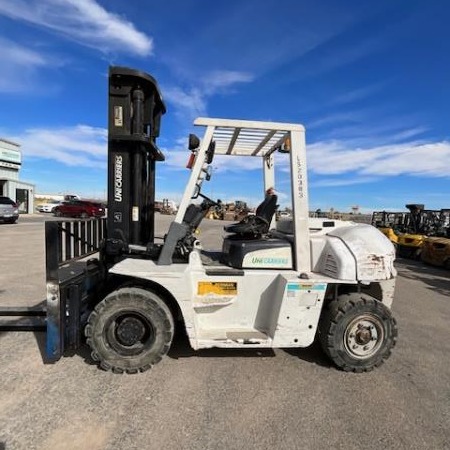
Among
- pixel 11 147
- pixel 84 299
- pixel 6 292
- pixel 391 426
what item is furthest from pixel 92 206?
pixel 391 426

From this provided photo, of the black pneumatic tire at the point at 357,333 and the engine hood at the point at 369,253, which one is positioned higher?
the engine hood at the point at 369,253

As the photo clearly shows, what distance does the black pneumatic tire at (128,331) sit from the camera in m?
4.17

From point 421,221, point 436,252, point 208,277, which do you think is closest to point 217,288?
point 208,277

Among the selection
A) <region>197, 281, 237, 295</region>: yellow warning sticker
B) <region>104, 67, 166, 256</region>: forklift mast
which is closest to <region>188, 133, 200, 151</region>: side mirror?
<region>104, 67, 166, 256</region>: forklift mast

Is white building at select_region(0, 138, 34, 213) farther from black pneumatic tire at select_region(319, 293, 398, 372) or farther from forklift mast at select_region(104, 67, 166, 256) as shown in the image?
black pneumatic tire at select_region(319, 293, 398, 372)

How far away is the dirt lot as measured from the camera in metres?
3.12

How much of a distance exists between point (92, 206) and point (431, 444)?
36923 mm

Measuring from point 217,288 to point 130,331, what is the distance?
1.02m

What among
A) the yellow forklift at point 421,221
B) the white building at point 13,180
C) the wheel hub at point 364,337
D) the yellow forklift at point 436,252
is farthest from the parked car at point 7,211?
the wheel hub at point 364,337

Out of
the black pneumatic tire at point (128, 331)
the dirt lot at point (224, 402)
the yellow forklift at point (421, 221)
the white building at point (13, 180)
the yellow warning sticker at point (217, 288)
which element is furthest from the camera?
the white building at point (13, 180)

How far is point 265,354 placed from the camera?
4777 mm

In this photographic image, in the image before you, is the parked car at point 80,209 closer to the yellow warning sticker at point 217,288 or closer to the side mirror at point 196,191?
the side mirror at point 196,191

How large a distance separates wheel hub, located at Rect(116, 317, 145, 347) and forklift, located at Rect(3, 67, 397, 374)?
0.03 feet

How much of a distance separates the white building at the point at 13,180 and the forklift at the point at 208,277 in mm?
38499
